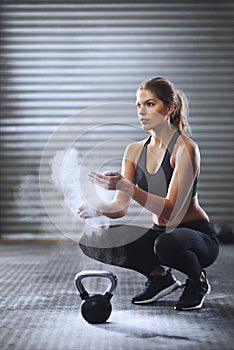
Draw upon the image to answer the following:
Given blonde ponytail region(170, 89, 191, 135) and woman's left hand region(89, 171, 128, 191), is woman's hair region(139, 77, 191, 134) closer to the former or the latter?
blonde ponytail region(170, 89, 191, 135)

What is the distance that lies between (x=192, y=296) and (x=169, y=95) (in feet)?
2.82

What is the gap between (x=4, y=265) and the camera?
14.7ft

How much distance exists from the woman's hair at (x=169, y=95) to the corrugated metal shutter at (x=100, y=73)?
3074 mm

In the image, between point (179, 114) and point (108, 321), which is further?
point (179, 114)

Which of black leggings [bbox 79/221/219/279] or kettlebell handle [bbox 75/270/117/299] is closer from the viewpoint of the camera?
kettlebell handle [bbox 75/270/117/299]

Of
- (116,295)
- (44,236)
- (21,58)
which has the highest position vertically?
(21,58)

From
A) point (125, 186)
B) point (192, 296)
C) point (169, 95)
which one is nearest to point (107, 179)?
point (125, 186)

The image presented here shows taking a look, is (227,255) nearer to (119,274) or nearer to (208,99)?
(119,274)

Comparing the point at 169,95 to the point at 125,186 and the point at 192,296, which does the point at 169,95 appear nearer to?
the point at 125,186

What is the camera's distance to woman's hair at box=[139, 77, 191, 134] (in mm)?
3021

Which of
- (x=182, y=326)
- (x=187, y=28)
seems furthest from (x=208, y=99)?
(x=182, y=326)

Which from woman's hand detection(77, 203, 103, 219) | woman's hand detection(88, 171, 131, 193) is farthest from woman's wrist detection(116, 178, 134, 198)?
woman's hand detection(77, 203, 103, 219)

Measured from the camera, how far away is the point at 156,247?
2.90m

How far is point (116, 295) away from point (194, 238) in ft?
1.95
